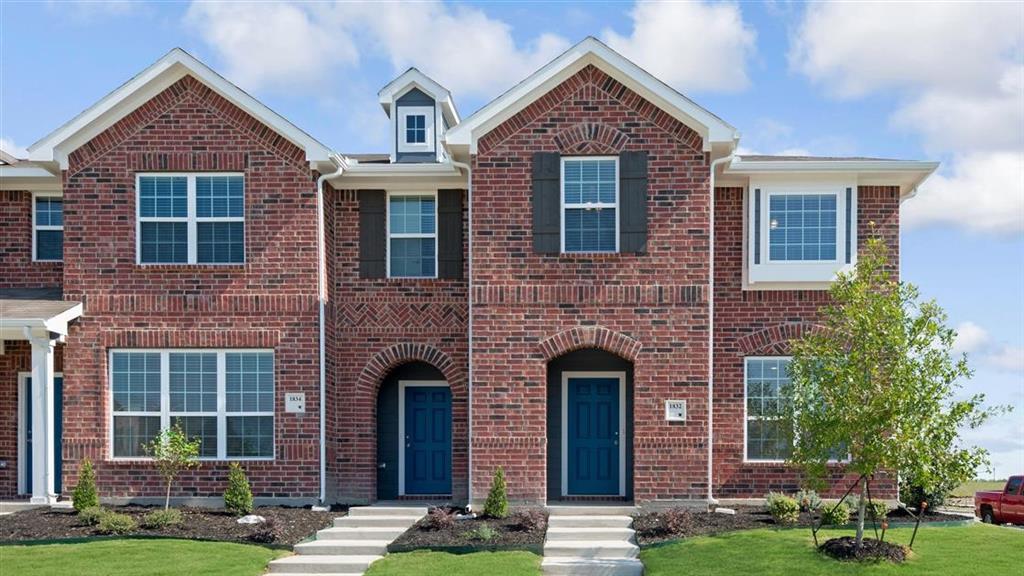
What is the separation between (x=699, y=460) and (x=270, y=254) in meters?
8.03

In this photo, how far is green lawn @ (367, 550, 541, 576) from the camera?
45.9ft

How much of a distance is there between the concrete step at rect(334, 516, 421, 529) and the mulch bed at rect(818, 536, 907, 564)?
6.41 m

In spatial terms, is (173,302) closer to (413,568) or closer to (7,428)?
(7,428)

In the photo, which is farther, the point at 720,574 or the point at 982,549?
the point at 982,549

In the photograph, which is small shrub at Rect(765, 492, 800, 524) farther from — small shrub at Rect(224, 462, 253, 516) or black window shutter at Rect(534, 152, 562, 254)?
small shrub at Rect(224, 462, 253, 516)

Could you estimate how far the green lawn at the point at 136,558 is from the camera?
14.1m

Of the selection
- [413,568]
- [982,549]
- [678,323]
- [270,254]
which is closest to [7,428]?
[270,254]

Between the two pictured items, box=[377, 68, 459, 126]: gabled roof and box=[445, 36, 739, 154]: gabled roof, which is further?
box=[377, 68, 459, 126]: gabled roof

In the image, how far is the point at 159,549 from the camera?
599 inches

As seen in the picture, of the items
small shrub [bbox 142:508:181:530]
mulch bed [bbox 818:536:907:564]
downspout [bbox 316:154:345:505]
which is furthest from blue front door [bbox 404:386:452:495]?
mulch bed [bbox 818:536:907:564]

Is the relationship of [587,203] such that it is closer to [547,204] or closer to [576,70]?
[547,204]

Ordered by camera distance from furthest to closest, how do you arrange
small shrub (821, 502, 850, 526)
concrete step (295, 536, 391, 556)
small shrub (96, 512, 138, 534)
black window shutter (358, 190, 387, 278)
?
black window shutter (358, 190, 387, 278) < small shrub (96, 512, 138, 534) < small shrub (821, 502, 850, 526) < concrete step (295, 536, 391, 556)

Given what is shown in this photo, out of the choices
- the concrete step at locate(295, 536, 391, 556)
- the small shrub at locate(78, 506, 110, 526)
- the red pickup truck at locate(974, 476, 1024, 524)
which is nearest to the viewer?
the concrete step at locate(295, 536, 391, 556)

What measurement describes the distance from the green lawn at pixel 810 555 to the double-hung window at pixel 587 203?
522cm
